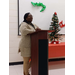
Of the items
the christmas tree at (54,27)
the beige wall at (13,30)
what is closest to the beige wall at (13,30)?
the beige wall at (13,30)

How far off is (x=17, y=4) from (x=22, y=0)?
0.69ft

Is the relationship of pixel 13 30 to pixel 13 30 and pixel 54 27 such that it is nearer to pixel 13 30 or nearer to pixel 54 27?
pixel 13 30

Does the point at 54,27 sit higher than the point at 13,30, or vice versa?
the point at 54,27

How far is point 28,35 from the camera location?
1839 mm

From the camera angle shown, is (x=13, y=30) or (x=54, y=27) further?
(x=54, y=27)

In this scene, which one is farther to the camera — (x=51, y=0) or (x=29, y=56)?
(x=51, y=0)

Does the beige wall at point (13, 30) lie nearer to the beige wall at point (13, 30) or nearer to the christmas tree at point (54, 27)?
the beige wall at point (13, 30)

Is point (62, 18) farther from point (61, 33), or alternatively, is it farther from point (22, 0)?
point (22, 0)

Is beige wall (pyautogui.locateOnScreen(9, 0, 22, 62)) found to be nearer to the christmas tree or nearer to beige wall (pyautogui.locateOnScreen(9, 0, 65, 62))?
beige wall (pyautogui.locateOnScreen(9, 0, 65, 62))

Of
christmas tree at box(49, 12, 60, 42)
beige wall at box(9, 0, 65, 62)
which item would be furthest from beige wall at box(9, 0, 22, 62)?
christmas tree at box(49, 12, 60, 42)

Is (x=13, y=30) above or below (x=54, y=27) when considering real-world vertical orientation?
below

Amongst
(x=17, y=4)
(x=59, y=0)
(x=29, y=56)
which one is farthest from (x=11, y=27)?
(x=59, y=0)

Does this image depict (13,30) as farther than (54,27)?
No

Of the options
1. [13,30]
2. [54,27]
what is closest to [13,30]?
[13,30]
